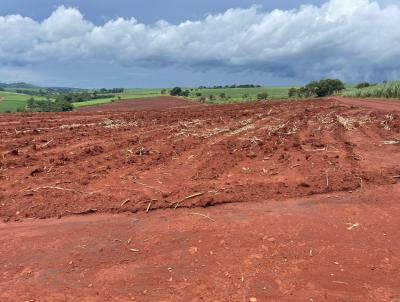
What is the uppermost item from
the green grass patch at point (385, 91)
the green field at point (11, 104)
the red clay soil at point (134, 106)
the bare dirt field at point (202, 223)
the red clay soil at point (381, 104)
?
the green grass patch at point (385, 91)

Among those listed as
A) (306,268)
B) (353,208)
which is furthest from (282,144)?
(306,268)

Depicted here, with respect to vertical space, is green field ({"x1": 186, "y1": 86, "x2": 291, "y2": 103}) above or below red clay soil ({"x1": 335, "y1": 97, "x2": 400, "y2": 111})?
below

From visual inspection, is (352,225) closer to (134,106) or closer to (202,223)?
(202,223)

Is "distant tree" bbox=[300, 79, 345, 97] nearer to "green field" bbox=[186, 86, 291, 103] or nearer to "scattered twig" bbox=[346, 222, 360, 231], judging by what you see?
"green field" bbox=[186, 86, 291, 103]

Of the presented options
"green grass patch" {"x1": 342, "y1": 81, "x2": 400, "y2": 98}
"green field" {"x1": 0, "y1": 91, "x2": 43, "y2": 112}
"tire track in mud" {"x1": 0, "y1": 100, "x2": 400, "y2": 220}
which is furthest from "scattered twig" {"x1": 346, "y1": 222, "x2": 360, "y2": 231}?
"green field" {"x1": 0, "y1": 91, "x2": 43, "y2": 112}

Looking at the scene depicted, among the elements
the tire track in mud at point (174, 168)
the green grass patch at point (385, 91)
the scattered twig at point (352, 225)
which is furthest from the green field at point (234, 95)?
the scattered twig at point (352, 225)

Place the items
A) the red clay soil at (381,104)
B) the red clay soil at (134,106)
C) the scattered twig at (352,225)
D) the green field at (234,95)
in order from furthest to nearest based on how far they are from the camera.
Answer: the green field at (234,95) < the red clay soil at (134,106) < the red clay soil at (381,104) < the scattered twig at (352,225)

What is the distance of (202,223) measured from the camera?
6.07m

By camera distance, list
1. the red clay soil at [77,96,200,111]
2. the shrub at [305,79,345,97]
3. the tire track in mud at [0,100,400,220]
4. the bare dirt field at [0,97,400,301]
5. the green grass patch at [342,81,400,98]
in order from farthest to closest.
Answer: the shrub at [305,79,345,97], the green grass patch at [342,81,400,98], the red clay soil at [77,96,200,111], the tire track in mud at [0,100,400,220], the bare dirt field at [0,97,400,301]

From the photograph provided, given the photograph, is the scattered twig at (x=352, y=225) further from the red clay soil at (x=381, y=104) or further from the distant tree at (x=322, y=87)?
the distant tree at (x=322, y=87)

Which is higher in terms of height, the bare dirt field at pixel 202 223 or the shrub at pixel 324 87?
the shrub at pixel 324 87

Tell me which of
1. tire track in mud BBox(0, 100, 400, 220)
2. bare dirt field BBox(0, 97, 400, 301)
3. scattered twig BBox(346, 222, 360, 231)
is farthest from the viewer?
tire track in mud BBox(0, 100, 400, 220)

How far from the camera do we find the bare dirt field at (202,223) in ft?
14.9

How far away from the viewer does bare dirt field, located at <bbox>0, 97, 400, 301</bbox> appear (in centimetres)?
454
